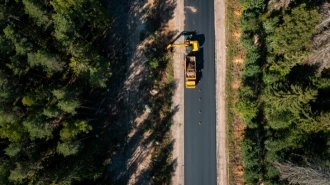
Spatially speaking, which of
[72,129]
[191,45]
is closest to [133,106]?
[72,129]

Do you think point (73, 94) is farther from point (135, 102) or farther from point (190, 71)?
point (190, 71)

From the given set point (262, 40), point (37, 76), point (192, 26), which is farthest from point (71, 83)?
point (262, 40)

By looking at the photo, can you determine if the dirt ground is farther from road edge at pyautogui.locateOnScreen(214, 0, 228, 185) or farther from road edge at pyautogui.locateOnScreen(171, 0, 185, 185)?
road edge at pyautogui.locateOnScreen(214, 0, 228, 185)

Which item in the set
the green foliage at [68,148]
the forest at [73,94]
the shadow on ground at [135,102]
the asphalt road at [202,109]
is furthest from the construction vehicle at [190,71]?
the green foliage at [68,148]

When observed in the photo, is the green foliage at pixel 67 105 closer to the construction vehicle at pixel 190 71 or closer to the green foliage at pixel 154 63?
the green foliage at pixel 154 63

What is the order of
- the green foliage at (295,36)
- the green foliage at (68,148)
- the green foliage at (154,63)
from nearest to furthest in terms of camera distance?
the green foliage at (295,36) → the green foliage at (68,148) → the green foliage at (154,63)

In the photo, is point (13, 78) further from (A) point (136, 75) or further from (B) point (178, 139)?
(B) point (178, 139)
